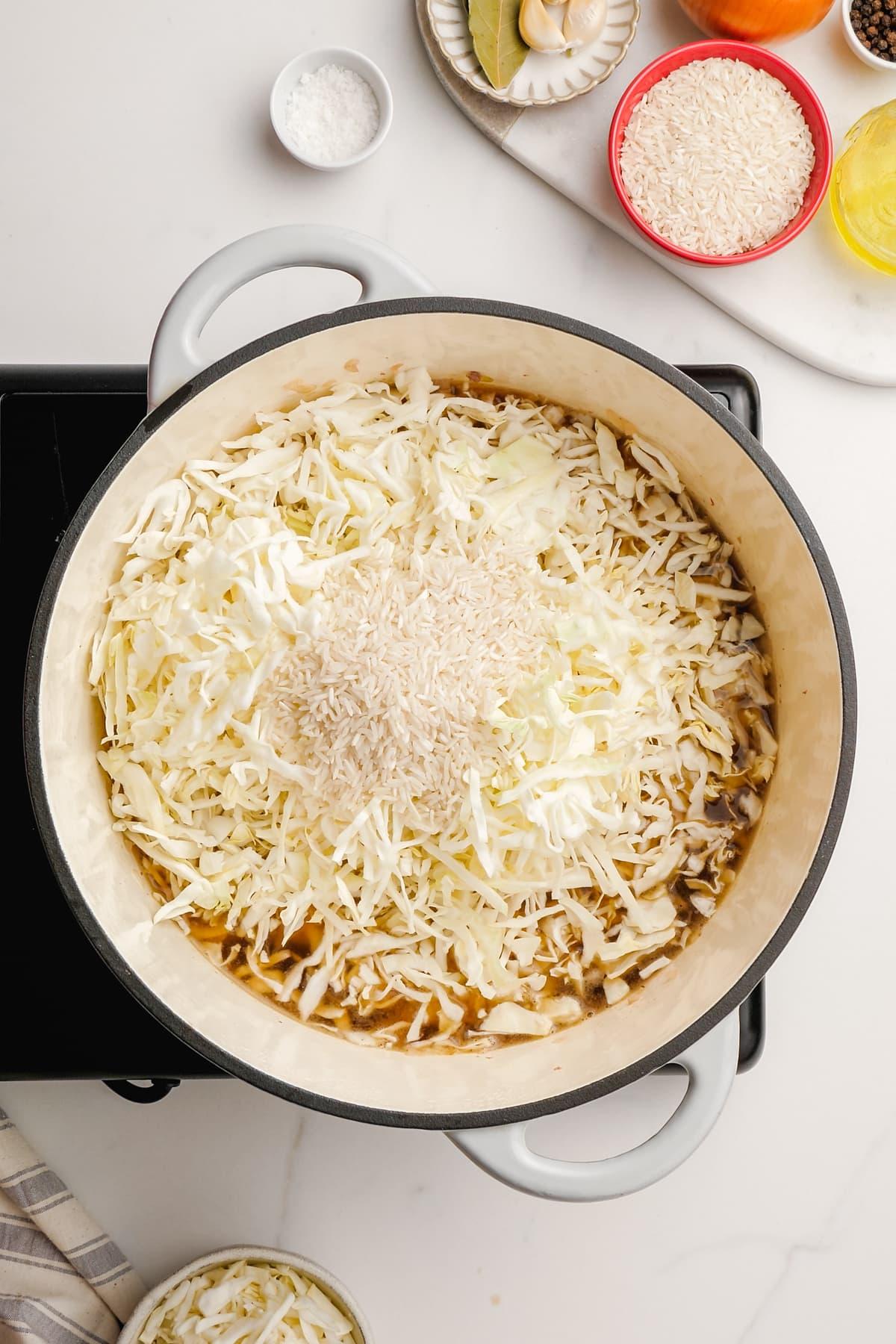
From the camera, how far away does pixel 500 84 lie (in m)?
1.24

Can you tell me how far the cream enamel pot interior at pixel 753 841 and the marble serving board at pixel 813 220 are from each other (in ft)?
1.10

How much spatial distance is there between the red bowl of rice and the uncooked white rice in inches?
0.4

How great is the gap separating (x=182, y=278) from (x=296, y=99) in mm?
259

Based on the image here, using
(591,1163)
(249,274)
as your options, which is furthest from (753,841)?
(249,274)

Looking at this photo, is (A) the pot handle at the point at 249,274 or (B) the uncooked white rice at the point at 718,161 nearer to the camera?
(A) the pot handle at the point at 249,274

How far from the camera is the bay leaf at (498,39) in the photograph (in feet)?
4.00

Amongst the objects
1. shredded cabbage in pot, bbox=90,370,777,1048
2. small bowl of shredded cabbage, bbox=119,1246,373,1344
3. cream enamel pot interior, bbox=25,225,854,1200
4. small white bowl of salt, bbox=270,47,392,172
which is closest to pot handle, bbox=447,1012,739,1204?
cream enamel pot interior, bbox=25,225,854,1200

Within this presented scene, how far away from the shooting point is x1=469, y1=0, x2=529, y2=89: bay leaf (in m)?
1.22

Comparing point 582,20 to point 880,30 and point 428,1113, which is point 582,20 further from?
point 428,1113

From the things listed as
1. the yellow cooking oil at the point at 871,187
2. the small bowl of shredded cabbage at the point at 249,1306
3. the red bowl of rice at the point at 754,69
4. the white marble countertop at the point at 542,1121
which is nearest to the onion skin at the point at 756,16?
the red bowl of rice at the point at 754,69

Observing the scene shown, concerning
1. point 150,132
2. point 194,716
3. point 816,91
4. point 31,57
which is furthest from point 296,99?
point 194,716

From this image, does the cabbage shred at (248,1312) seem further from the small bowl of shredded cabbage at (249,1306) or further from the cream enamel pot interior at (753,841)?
the cream enamel pot interior at (753,841)

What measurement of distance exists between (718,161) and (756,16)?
17 cm

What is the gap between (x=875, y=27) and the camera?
4.13 ft
